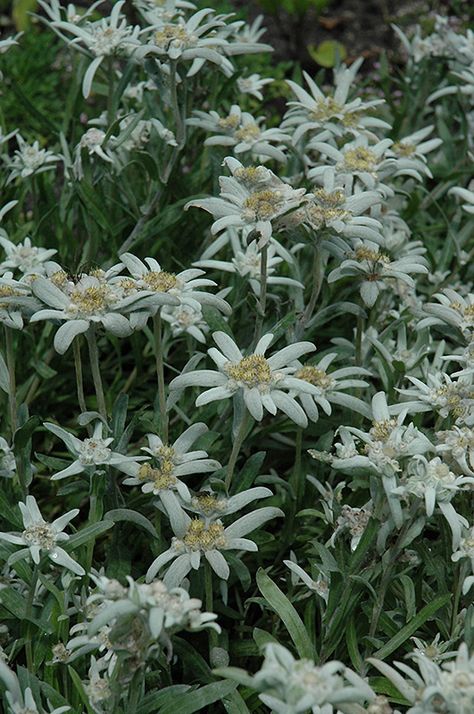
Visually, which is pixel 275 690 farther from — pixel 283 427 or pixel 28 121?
pixel 28 121

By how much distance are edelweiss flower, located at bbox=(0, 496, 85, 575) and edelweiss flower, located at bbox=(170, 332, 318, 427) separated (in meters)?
0.47

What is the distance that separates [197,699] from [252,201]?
1.30 meters

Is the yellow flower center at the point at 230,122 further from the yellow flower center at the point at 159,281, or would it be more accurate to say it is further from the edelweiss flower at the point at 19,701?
the edelweiss flower at the point at 19,701

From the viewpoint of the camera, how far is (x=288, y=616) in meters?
2.40

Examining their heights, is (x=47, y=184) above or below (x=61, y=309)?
below

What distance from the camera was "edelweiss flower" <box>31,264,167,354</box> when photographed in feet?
7.73

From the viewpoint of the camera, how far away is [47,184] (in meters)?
3.87

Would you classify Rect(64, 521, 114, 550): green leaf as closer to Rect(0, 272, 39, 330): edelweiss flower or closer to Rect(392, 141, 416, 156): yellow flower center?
Rect(0, 272, 39, 330): edelweiss flower

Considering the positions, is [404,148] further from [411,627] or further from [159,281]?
[411,627]

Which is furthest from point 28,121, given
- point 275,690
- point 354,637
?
point 275,690

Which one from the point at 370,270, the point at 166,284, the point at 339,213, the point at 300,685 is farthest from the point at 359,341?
the point at 300,685

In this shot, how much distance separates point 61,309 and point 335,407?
4.30 feet

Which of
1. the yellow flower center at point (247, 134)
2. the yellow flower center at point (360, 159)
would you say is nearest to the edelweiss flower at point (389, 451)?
the yellow flower center at point (360, 159)

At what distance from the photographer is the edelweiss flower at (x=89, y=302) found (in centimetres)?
236
